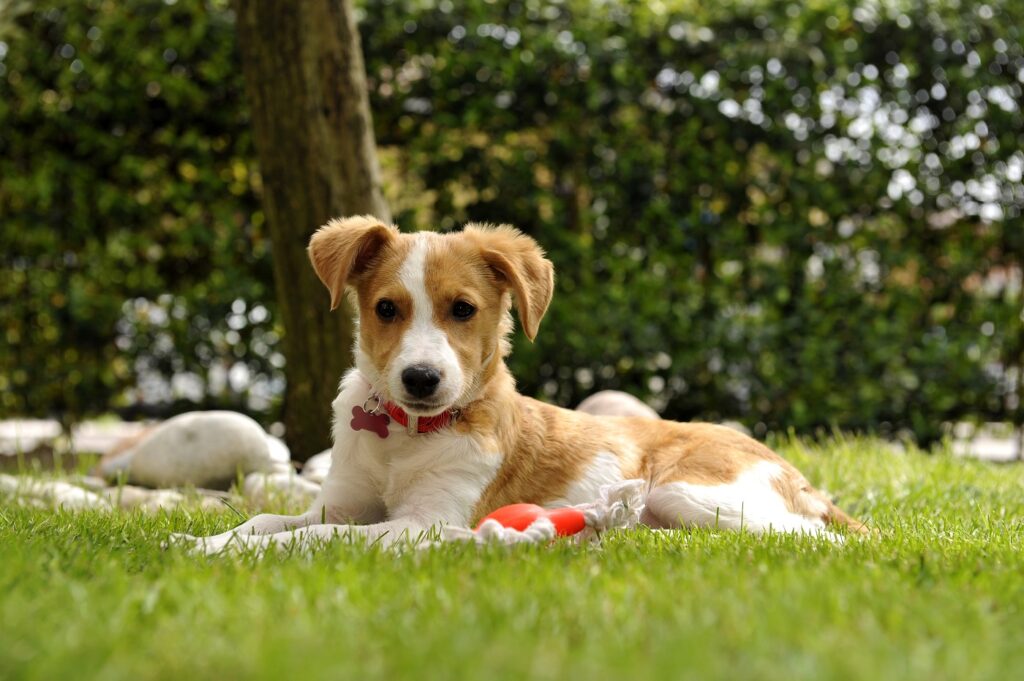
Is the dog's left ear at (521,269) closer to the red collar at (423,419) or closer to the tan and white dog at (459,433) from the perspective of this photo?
the tan and white dog at (459,433)

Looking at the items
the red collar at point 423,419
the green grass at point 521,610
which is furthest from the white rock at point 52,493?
the red collar at point 423,419

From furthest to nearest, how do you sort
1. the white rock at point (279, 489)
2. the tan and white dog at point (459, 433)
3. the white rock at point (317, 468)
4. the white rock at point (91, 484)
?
1. the white rock at point (317, 468)
2. the white rock at point (91, 484)
3. the white rock at point (279, 489)
4. the tan and white dog at point (459, 433)

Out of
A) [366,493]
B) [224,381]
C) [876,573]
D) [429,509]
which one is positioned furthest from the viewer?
[224,381]

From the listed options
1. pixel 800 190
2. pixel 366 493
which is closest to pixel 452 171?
pixel 800 190

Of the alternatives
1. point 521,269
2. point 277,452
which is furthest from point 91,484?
point 521,269

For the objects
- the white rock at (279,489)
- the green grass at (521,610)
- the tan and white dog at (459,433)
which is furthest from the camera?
the white rock at (279,489)

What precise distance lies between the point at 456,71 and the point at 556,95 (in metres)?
0.86

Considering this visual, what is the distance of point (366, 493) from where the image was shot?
4.54 m

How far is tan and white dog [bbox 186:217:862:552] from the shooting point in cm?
423

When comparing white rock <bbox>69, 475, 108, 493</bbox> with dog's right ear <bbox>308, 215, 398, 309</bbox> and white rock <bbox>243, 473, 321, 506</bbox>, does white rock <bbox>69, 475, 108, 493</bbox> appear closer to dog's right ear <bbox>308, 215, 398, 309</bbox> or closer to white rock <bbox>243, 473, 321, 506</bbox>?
white rock <bbox>243, 473, 321, 506</bbox>

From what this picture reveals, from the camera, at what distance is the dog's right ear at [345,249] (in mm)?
4406

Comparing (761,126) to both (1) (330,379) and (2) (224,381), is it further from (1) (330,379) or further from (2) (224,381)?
(2) (224,381)

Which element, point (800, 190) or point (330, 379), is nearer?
point (330, 379)

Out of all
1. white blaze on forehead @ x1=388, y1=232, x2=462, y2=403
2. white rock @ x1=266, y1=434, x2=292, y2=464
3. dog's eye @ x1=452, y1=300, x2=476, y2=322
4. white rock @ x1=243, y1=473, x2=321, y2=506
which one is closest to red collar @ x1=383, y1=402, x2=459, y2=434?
white blaze on forehead @ x1=388, y1=232, x2=462, y2=403
